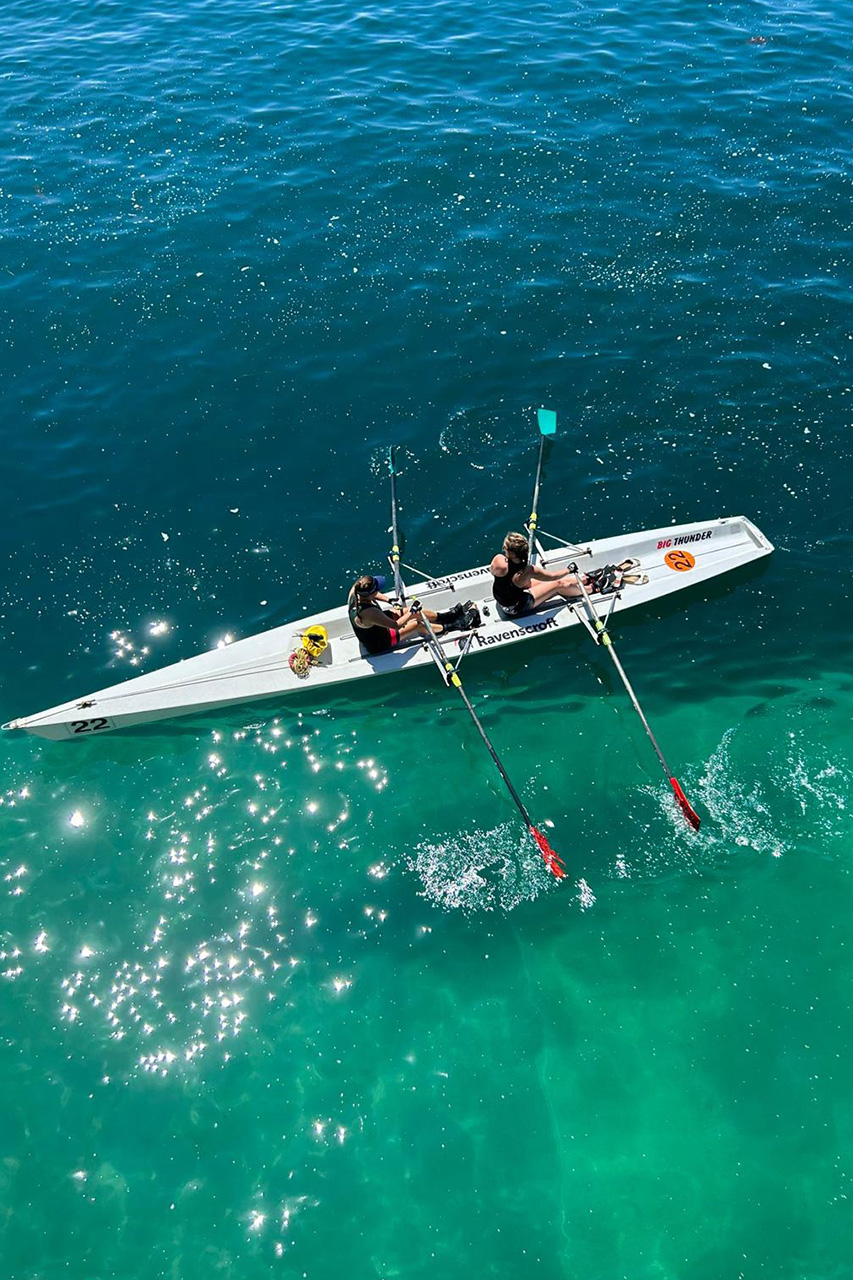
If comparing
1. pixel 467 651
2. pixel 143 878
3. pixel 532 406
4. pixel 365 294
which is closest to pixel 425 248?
pixel 365 294

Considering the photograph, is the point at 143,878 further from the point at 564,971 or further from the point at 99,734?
the point at 564,971

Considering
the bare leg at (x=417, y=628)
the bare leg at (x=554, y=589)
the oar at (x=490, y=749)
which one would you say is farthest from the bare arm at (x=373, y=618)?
the bare leg at (x=554, y=589)

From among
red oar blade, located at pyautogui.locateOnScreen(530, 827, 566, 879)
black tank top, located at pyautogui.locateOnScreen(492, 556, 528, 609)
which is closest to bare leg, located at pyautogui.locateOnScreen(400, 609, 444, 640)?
black tank top, located at pyautogui.locateOnScreen(492, 556, 528, 609)

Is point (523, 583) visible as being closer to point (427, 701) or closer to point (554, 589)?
point (554, 589)

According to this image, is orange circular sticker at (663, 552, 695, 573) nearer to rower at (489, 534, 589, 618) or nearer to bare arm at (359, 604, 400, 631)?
rower at (489, 534, 589, 618)

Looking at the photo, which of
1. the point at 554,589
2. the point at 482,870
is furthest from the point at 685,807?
the point at 554,589

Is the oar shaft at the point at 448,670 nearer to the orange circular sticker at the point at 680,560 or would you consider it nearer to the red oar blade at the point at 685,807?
the red oar blade at the point at 685,807

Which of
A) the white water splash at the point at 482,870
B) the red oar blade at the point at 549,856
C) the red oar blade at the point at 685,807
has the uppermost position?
the red oar blade at the point at 685,807
